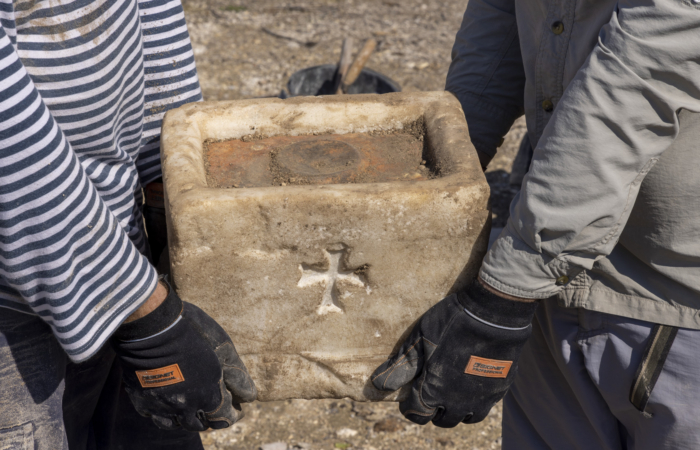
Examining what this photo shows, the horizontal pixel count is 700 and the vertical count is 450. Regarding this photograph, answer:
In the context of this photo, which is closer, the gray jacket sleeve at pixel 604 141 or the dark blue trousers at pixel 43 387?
the gray jacket sleeve at pixel 604 141

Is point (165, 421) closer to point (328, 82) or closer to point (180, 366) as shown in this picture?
point (180, 366)

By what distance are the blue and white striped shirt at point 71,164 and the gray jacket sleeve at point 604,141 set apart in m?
0.79

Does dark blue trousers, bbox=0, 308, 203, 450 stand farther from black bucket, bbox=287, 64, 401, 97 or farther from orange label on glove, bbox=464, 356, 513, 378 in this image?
black bucket, bbox=287, 64, 401, 97

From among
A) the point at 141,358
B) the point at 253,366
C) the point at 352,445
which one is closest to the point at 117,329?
the point at 141,358

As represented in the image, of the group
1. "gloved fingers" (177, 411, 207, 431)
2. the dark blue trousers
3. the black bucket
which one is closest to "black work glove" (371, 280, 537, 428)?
"gloved fingers" (177, 411, 207, 431)

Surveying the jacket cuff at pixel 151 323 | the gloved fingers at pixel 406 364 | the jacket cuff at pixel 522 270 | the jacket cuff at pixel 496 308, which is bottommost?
the gloved fingers at pixel 406 364

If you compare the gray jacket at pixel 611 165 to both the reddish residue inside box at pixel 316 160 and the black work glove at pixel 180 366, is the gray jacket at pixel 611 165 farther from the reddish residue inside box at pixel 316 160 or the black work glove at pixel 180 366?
the black work glove at pixel 180 366

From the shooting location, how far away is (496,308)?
1.26 m

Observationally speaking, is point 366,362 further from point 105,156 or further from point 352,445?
point 352,445

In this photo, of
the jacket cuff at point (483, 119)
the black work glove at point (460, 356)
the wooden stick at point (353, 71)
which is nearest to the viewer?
the black work glove at point (460, 356)

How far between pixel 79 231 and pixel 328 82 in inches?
133

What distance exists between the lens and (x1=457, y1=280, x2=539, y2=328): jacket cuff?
4.11ft

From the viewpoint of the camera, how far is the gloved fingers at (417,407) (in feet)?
4.59

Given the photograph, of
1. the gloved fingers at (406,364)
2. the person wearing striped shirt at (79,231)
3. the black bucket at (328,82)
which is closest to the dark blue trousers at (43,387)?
the person wearing striped shirt at (79,231)
